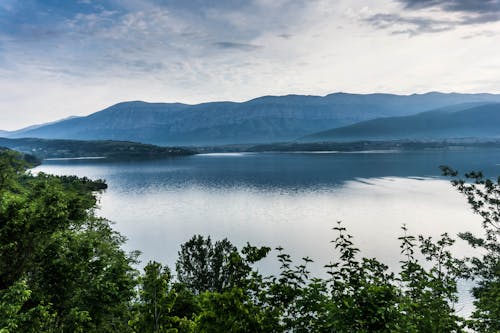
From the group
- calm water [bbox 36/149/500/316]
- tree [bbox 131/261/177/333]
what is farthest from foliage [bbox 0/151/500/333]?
calm water [bbox 36/149/500/316]

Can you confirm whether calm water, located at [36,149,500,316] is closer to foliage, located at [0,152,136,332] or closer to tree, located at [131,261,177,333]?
foliage, located at [0,152,136,332]

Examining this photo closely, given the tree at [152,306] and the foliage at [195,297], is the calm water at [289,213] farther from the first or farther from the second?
the tree at [152,306]

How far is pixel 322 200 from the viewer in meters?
118

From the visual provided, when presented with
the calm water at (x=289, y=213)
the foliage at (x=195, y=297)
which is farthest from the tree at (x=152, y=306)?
the calm water at (x=289, y=213)

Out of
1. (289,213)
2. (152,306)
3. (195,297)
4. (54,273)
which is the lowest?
(289,213)

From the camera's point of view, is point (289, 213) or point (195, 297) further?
point (289, 213)

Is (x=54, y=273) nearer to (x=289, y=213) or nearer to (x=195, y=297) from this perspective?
(x=195, y=297)

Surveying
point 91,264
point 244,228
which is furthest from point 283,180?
point 91,264

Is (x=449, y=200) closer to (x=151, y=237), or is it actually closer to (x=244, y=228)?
(x=244, y=228)

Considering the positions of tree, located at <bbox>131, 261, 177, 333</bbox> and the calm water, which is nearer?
tree, located at <bbox>131, 261, 177, 333</bbox>

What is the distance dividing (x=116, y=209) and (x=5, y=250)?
3930 inches

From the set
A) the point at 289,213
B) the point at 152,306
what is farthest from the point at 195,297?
the point at 289,213

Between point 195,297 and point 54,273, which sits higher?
point 54,273

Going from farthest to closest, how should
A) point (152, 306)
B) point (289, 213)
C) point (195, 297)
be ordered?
point (289, 213)
point (195, 297)
point (152, 306)
